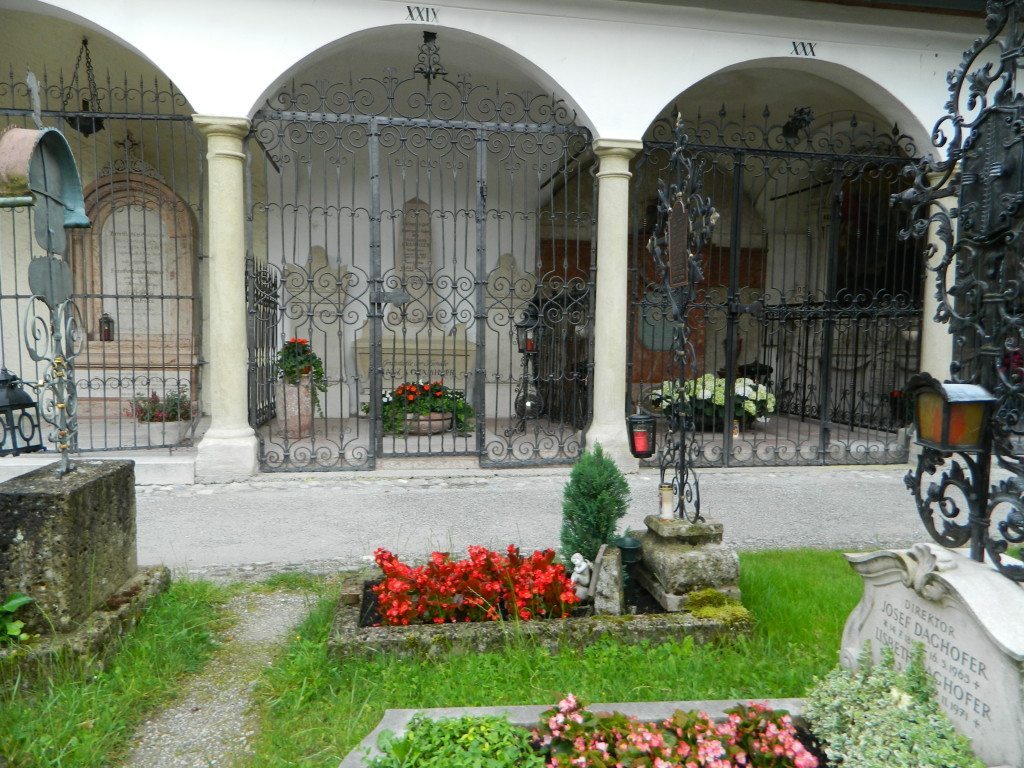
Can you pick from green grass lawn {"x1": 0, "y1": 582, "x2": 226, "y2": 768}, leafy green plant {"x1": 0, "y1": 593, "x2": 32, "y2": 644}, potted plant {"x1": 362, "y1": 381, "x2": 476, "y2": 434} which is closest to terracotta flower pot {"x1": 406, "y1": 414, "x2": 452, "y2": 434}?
potted plant {"x1": 362, "y1": 381, "x2": 476, "y2": 434}

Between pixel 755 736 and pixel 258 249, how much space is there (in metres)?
9.04

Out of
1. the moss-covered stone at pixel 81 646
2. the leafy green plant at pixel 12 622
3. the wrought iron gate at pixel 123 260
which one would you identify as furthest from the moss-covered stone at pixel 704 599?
the wrought iron gate at pixel 123 260

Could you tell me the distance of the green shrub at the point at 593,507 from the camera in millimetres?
3449

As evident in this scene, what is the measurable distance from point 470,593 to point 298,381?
5.39 m

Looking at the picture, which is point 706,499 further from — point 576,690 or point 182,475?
point 182,475

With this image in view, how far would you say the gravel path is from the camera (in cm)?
239

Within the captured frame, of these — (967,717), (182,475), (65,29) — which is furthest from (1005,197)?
(65,29)

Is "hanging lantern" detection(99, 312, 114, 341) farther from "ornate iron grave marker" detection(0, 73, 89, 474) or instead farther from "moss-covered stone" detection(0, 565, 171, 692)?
"moss-covered stone" detection(0, 565, 171, 692)

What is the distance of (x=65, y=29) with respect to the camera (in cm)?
762

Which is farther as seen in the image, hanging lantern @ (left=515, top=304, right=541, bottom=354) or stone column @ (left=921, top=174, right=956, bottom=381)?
stone column @ (left=921, top=174, right=956, bottom=381)

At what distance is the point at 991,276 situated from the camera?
2.34m

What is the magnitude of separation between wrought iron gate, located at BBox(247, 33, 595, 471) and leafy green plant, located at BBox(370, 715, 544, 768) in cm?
449

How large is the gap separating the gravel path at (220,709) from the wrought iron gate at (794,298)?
3.46 m

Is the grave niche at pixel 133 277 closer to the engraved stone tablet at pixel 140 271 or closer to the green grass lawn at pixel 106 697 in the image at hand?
the engraved stone tablet at pixel 140 271
